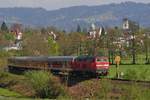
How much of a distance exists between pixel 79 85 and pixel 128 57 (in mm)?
61431

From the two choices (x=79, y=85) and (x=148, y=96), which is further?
(x=79, y=85)

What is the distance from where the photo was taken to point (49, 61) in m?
90.5

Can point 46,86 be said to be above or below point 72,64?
below

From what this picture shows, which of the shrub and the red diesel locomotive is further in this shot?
the red diesel locomotive

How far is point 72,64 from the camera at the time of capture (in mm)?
80062

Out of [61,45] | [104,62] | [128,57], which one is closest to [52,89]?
[104,62]

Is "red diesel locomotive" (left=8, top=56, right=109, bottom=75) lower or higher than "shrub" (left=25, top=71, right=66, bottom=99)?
higher

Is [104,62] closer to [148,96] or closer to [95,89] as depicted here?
[95,89]

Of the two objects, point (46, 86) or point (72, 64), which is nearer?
point (46, 86)

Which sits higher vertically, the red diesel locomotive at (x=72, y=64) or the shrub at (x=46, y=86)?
the red diesel locomotive at (x=72, y=64)

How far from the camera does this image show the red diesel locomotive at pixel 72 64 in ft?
246

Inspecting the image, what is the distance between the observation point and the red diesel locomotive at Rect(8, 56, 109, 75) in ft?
246

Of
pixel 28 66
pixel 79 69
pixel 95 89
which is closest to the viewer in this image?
pixel 95 89

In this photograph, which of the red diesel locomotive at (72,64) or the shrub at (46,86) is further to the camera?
the red diesel locomotive at (72,64)
